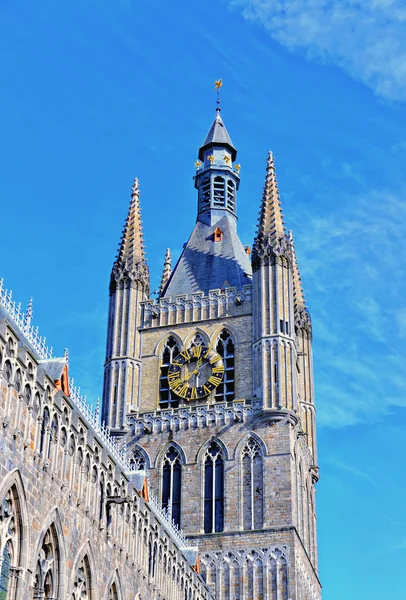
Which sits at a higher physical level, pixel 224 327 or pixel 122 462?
pixel 224 327

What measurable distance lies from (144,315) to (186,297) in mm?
2940

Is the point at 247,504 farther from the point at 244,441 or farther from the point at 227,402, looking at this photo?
the point at 227,402

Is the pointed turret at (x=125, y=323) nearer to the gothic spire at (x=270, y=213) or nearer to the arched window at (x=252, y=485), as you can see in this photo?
the arched window at (x=252, y=485)

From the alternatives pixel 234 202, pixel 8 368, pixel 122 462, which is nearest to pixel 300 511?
pixel 122 462

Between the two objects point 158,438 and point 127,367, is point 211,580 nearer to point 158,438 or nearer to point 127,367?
point 158,438

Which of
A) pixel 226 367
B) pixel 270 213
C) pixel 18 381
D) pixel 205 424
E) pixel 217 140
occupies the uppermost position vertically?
pixel 217 140

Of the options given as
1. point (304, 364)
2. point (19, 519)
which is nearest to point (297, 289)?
point (304, 364)

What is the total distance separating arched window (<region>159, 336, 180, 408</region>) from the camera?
2581 inches

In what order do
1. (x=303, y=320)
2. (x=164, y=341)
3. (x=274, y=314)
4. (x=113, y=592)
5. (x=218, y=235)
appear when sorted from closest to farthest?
1. (x=113, y=592)
2. (x=274, y=314)
3. (x=164, y=341)
4. (x=218, y=235)
5. (x=303, y=320)

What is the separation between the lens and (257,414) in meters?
61.9

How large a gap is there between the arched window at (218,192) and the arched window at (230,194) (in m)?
0.43

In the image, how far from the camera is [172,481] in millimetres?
62281

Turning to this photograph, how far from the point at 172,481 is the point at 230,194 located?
80.7 ft

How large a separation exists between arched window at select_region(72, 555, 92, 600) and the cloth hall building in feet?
0.23
